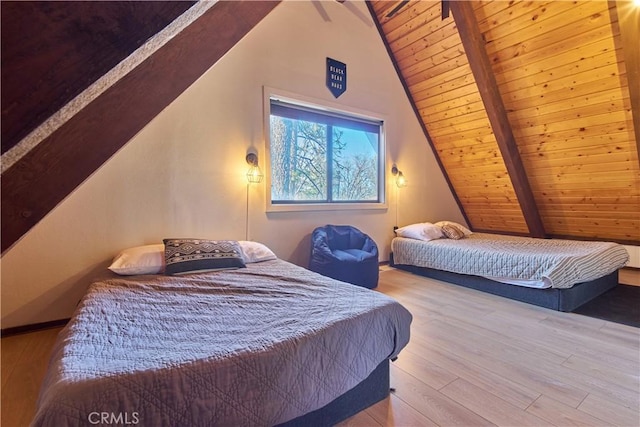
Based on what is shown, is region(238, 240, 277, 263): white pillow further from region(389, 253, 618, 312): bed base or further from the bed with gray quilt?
region(389, 253, 618, 312): bed base

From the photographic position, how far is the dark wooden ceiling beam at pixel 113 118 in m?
0.92

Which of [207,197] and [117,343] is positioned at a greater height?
[207,197]

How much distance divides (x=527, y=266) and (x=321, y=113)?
2929 mm

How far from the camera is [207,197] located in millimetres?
3049

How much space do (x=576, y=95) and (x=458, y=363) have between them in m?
3.29

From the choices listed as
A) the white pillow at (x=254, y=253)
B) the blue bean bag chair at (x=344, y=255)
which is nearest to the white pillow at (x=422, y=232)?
the blue bean bag chair at (x=344, y=255)

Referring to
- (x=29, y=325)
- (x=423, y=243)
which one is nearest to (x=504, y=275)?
(x=423, y=243)

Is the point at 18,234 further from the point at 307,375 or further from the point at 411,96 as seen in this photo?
the point at 411,96

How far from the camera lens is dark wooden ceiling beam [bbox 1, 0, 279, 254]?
917mm

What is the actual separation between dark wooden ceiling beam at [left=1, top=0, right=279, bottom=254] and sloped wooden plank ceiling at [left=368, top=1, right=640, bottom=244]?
195cm

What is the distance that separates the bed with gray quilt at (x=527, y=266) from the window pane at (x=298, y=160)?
1592 millimetres

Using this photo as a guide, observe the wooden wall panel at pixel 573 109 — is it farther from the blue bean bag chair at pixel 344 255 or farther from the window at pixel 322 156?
the blue bean bag chair at pixel 344 255

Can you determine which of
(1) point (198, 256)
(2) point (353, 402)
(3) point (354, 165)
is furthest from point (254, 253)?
(3) point (354, 165)

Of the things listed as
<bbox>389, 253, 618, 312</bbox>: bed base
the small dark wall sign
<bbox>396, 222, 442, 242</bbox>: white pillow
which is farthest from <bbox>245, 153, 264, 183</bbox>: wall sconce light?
<bbox>389, 253, 618, 312</bbox>: bed base
